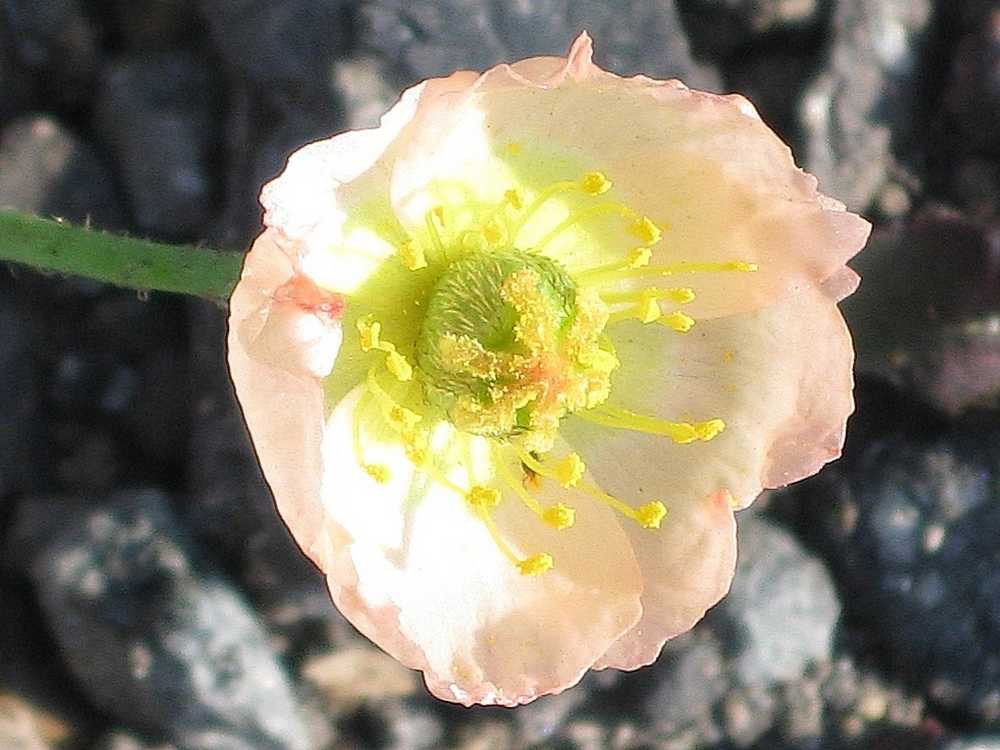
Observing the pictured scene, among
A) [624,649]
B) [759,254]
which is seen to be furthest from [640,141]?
[624,649]

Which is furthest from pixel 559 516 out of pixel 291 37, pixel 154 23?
pixel 154 23

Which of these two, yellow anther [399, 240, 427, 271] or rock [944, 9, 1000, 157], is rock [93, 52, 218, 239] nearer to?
yellow anther [399, 240, 427, 271]

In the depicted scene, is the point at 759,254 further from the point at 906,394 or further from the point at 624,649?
the point at 906,394

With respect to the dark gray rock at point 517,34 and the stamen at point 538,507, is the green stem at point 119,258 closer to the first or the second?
the stamen at point 538,507

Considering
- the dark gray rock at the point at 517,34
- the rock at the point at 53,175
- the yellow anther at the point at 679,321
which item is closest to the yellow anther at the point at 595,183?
the yellow anther at the point at 679,321

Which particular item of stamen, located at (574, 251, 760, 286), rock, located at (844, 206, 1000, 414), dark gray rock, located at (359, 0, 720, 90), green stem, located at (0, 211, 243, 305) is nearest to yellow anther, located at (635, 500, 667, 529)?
stamen, located at (574, 251, 760, 286)

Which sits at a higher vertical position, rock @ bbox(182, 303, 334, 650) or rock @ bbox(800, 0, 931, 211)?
rock @ bbox(800, 0, 931, 211)
